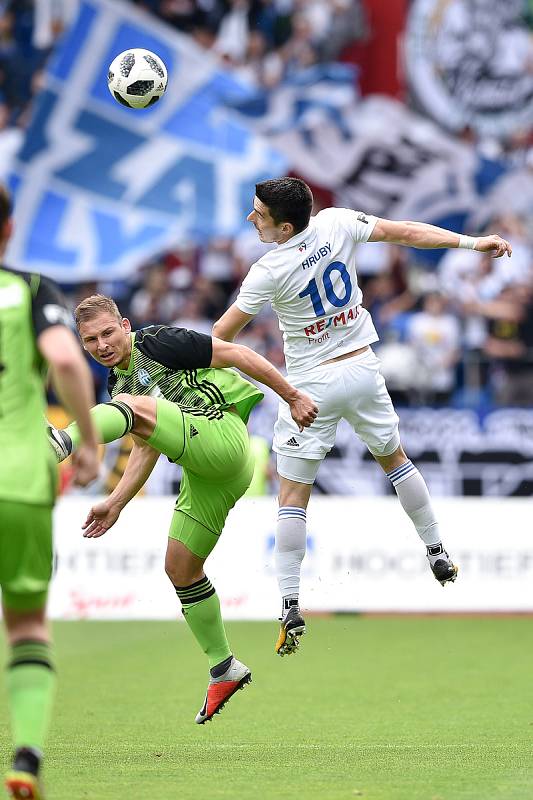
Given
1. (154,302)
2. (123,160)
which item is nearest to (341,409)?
(154,302)

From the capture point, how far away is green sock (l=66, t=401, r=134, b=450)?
7449 millimetres

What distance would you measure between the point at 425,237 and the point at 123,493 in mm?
2404

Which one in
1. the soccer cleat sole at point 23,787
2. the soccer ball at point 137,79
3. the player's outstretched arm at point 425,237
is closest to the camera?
the soccer cleat sole at point 23,787

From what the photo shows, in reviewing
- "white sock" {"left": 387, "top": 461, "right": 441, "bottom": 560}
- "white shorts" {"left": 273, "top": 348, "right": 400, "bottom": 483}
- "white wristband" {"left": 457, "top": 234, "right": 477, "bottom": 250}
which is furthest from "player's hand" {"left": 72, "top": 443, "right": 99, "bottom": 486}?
"white sock" {"left": 387, "top": 461, "right": 441, "bottom": 560}

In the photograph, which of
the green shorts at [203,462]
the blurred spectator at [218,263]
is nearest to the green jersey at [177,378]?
the green shorts at [203,462]

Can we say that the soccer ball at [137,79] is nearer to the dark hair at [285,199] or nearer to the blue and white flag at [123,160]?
the dark hair at [285,199]

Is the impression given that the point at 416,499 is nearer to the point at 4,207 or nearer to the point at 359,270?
the point at 4,207

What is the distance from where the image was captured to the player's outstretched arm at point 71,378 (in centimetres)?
521

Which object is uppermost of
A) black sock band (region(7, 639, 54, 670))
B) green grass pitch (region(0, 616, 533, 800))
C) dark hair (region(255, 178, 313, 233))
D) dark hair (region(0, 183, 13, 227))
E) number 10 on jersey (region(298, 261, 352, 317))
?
dark hair (region(0, 183, 13, 227))

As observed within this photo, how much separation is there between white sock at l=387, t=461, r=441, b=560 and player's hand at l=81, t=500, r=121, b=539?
2.14 meters

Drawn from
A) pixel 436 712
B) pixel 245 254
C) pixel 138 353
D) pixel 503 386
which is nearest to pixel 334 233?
pixel 138 353

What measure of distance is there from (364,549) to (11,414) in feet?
32.3

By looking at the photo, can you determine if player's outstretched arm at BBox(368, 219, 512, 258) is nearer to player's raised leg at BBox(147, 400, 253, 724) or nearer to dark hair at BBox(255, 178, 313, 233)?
dark hair at BBox(255, 178, 313, 233)

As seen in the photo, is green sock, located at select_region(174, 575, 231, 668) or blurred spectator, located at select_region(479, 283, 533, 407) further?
blurred spectator, located at select_region(479, 283, 533, 407)
